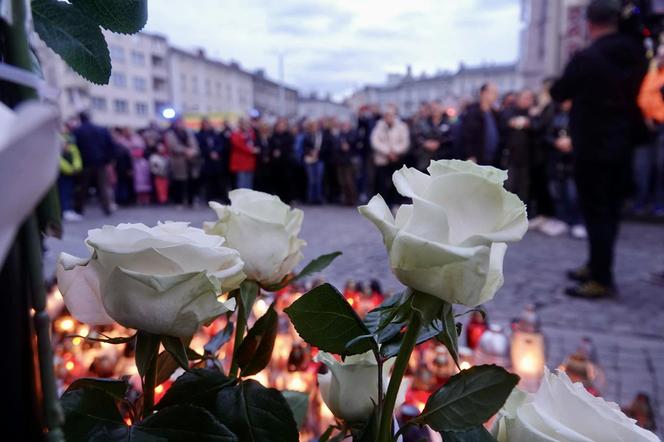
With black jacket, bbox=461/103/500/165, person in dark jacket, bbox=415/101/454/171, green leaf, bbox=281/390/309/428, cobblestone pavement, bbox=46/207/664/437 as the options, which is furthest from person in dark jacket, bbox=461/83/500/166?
green leaf, bbox=281/390/309/428

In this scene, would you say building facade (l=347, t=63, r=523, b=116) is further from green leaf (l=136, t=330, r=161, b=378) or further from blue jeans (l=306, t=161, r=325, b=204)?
green leaf (l=136, t=330, r=161, b=378)

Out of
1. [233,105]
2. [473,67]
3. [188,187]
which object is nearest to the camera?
[188,187]

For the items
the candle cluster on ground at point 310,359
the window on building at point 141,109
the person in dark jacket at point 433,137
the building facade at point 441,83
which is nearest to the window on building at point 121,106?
the window on building at point 141,109

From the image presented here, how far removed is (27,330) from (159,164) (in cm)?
1100

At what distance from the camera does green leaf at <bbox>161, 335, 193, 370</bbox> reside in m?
0.49

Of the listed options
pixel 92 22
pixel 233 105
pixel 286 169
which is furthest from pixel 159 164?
pixel 233 105

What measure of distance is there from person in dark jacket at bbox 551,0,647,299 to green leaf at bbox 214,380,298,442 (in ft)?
12.4

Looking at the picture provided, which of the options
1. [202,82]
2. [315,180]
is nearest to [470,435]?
[315,180]

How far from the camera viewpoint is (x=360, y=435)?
1.58 feet

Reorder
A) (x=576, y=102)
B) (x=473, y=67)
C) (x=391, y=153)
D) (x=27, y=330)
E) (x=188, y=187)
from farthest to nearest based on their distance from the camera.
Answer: (x=473, y=67)
(x=188, y=187)
(x=391, y=153)
(x=576, y=102)
(x=27, y=330)

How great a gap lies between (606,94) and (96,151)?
7.54 metres

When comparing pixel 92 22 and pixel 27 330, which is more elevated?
pixel 92 22

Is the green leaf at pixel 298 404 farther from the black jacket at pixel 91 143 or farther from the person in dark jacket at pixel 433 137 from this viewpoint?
the black jacket at pixel 91 143

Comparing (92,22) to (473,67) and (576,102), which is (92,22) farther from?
(473,67)
